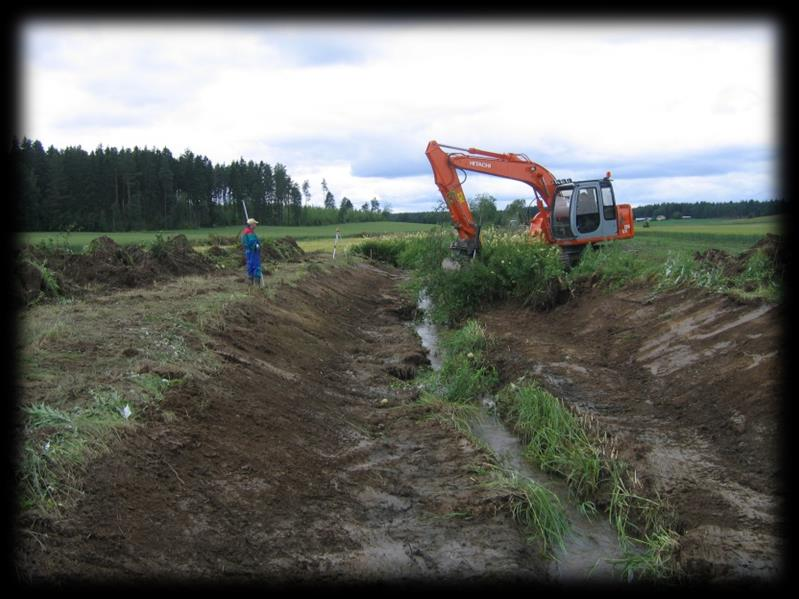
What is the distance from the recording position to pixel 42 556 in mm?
3748

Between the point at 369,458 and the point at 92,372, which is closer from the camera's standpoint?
the point at 92,372

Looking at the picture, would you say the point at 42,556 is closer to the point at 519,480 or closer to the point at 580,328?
the point at 519,480

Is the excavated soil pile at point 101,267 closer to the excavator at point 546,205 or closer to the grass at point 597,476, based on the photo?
the excavator at point 546,205

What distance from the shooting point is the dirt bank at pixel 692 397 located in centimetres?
528

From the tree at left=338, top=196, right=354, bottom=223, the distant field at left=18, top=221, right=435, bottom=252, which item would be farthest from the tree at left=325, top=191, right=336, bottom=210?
the distant field at left=18, top=221, right=435, bottom=252

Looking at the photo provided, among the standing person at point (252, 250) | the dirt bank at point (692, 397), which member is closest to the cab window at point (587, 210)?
the dirt bank at point (692, 397)

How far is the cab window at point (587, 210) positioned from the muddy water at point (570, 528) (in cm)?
939

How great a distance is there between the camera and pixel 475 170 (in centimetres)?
1756

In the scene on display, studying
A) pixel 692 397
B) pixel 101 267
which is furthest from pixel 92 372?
pixel 101 267

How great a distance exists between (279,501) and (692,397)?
5634 millimetres

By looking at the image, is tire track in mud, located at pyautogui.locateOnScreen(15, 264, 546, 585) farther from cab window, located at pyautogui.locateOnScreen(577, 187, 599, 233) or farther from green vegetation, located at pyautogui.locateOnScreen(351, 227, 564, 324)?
cab window, located at pyautogui.locateOnScreen(577, 187, 599, 233)

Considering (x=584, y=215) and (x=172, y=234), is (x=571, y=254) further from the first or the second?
(x=172, y=234)

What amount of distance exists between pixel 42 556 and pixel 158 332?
5.26m

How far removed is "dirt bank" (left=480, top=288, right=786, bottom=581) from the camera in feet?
17.3
